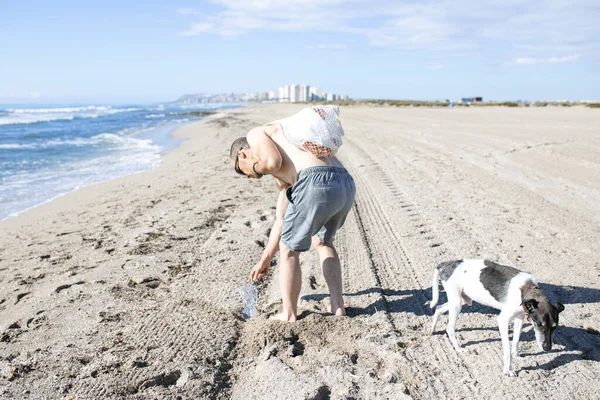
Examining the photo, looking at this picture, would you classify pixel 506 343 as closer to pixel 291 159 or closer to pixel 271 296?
pixel 291 159

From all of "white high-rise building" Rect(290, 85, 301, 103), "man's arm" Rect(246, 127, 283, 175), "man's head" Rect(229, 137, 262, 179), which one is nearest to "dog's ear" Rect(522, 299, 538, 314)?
"man's arm" Rect(246, 127, 283, 175)

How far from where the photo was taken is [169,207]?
6.97 metres

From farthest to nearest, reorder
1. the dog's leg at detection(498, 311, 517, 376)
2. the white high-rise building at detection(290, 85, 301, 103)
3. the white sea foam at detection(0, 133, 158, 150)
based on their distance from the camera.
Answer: the white high-rise building at detection(290, 85, 301, 103), the white sea foam at detection(0, 133, 158, 150), the dog's leg at detection(498, 311, 517, 376)

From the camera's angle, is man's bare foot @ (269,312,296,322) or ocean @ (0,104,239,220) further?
ocean @ (0,104,239,220)

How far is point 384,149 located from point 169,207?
6.90 meters

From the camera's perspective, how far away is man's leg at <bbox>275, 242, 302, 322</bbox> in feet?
10.8

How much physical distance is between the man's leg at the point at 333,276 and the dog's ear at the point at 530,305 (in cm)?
128

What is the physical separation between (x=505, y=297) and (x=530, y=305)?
0.65 ft

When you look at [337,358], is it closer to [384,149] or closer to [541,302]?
[541,302]

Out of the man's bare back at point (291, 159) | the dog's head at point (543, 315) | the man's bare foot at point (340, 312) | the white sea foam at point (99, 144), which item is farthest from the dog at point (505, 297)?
the white sea foam at point (99, 144)

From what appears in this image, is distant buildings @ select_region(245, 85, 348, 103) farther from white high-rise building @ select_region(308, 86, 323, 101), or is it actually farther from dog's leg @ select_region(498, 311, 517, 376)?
dog's leg @ select_region(498, 311, 517, 376)

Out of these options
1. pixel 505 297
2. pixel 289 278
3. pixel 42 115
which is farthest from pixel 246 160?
pixel 42 115

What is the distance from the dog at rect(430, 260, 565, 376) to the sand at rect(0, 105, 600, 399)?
0.23 m

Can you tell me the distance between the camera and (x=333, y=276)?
138 inches
